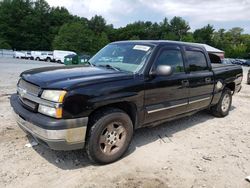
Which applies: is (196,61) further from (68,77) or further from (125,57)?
(68,77)

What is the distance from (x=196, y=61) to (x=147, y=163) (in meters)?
2.63

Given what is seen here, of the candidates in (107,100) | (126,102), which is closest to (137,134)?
(126,102)

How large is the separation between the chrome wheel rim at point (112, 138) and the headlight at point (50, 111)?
29.8 inches

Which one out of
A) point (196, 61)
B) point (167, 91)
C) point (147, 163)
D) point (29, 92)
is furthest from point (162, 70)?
point (29, 92)

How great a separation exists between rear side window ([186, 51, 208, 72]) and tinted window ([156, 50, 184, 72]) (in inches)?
12.7

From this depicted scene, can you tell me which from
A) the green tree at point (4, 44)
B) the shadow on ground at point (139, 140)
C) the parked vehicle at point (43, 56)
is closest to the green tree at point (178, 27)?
the green tree at point (4, 44)

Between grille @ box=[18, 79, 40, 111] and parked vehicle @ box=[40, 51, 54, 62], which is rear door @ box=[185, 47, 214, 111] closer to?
grille @ box=[18, 79, 40, 111]

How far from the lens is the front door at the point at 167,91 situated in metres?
4.29

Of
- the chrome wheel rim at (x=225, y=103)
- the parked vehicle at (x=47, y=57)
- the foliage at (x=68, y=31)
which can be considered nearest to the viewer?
the chrome wheel rim at (x=225, y=103)

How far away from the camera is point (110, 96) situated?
364 centimetres

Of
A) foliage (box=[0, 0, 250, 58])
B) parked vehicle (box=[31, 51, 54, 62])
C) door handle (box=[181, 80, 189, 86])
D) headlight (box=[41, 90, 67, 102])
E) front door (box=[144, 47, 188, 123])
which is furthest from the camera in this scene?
foliage (box=[0, 0, 250, 58])

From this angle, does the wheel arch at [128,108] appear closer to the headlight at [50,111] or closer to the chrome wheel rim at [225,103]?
the headlight at [50,111]

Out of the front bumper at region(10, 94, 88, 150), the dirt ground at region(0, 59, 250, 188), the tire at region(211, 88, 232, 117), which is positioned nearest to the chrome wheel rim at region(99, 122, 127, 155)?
the dirt ground at region(0, 59, 250, 188)

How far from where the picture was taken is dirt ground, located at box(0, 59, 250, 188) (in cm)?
343
